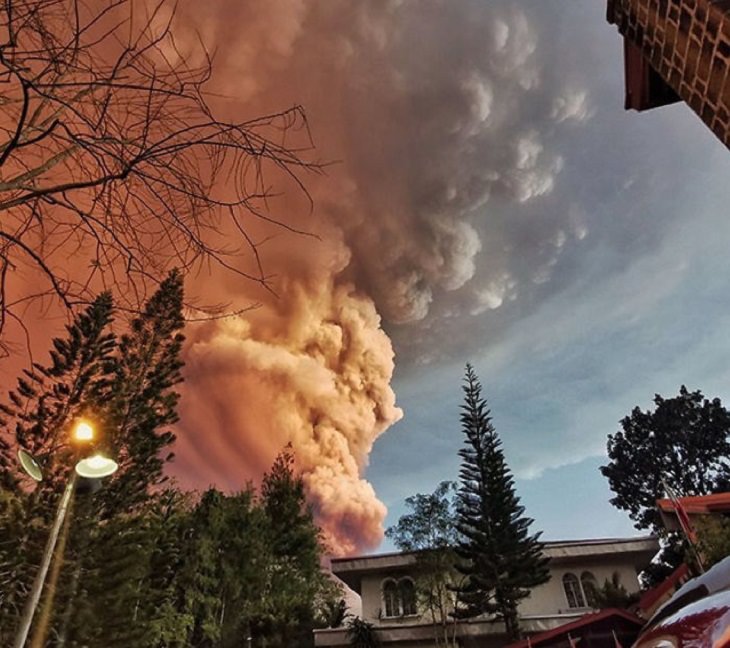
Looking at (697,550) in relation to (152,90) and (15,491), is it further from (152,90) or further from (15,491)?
(15,491)

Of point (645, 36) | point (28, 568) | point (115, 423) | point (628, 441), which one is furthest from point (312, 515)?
point (645, 36)

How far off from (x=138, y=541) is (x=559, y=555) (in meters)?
15.5

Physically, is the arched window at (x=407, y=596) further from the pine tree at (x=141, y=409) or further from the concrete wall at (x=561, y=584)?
the pine tree at (x=141, y=409)

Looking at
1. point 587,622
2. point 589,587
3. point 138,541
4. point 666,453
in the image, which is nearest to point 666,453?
point 666,453

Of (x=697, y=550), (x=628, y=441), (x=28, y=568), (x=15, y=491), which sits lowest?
(x=697, y=550)

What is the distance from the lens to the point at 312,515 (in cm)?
2736

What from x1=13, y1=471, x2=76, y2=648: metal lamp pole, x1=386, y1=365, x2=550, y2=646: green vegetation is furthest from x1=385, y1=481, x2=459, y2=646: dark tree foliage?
x1=13, y1=471, x2=76, y2=648: metal lamp pole

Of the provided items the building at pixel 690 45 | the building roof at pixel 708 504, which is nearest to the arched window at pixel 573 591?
the building roof at pixel 708 504

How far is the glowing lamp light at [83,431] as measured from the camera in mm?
4746

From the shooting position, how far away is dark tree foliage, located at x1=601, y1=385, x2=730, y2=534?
28797 millimetres

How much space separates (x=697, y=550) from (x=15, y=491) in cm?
1916

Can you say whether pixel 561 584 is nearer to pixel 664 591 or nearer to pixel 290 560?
pixel 664 591

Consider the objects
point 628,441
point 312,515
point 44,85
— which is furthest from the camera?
point 628,441

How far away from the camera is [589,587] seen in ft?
62.6
